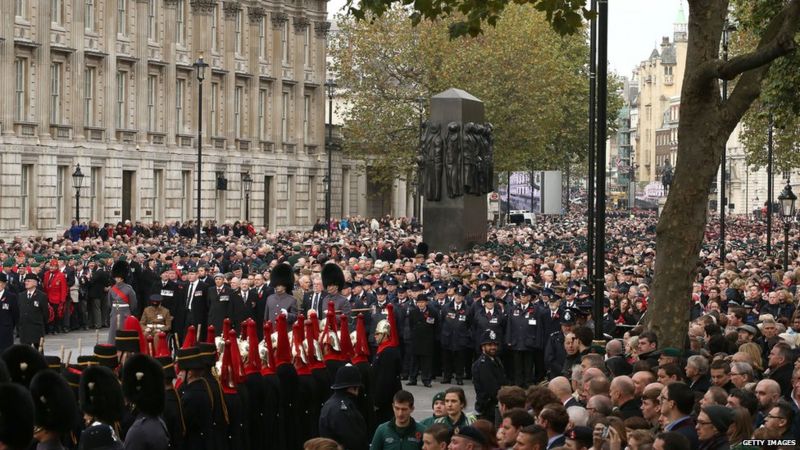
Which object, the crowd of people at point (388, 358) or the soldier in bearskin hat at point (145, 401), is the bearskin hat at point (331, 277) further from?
the soldier in bearskin hat at point (145, 401)

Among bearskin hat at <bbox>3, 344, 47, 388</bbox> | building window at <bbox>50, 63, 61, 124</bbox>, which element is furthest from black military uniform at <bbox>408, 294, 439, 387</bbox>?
building window at <bbox>50, 63, 61, 124</bbox>

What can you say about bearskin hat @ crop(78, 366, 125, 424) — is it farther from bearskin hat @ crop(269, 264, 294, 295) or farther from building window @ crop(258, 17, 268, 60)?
building window @ crop(258, 17, 268, 60)

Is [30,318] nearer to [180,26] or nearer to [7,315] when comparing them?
[7,315]

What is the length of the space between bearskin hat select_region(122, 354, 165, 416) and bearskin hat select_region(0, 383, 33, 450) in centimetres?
308

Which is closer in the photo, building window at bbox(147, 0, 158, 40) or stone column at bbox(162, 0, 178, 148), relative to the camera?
building window at bbox(147, 0, 158, 40)

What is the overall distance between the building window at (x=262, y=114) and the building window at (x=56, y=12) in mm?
17999

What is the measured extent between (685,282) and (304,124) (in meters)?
61.9

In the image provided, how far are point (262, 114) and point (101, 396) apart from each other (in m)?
63.1

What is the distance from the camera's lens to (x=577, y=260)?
38500 mm

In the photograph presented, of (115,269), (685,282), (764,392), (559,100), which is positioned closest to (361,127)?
(559,100)

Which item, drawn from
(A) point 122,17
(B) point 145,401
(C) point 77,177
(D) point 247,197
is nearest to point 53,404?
(B) point 145,401

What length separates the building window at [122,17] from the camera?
6228cm

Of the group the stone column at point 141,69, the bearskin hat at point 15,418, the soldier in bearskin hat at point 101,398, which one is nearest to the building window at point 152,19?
the stone column at point 141,69

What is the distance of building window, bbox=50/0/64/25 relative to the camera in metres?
57.7
